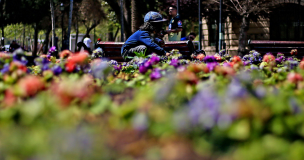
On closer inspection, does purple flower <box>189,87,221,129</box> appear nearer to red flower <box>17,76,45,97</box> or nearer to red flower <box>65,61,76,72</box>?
red flower <box>17,76,45,97</box>

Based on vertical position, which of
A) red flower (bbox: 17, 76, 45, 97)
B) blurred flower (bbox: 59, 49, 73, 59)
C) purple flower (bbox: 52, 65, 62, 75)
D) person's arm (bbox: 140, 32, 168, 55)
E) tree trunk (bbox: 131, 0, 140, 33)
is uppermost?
tree trunk (bbox: 131, 0, 140, 33)

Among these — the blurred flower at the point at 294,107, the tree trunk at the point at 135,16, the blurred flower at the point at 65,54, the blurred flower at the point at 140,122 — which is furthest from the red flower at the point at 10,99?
the tree trunk at the point at 135,16

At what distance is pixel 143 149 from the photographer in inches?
74.5

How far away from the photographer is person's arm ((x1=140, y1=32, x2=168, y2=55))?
716 centimetres

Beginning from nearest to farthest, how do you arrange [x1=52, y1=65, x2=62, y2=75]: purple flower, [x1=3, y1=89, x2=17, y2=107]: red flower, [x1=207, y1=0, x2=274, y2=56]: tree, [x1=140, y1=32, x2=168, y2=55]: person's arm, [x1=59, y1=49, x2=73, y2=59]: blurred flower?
[x1=3, y1=89, x2=17, y2=107]: red flower → [x1=52, y1=65, x2=62, y2=75]: purple flower → [x1=59, y1=49, x2=73, y2=59]: blurred flower → [x1=140, y1=32, x2=168, y2=55]: person's arm → [x1=207, y1=0, x2=274, y2=56]: tree

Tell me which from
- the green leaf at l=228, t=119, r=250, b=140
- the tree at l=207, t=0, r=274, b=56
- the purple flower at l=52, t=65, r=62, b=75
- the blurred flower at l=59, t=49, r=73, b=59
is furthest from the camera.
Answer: the tree at l=207, t=0, r=274, b=56

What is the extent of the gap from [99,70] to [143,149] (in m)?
1.17

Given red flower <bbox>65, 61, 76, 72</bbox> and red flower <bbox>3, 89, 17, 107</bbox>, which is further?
red flower <bbox>65, 61, 76, 72</bbox>

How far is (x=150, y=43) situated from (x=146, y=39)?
0.39 ft

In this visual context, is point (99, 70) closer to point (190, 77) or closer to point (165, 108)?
point (190, 77)

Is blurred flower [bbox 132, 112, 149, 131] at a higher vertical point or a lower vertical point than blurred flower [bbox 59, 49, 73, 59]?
lower

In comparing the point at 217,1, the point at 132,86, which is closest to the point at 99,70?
the point at 132,86

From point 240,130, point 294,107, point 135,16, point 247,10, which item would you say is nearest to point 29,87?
point 240,130

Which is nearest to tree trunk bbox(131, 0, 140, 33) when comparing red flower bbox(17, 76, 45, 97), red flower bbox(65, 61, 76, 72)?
red flower bbox(65, 61, 76, 72)
